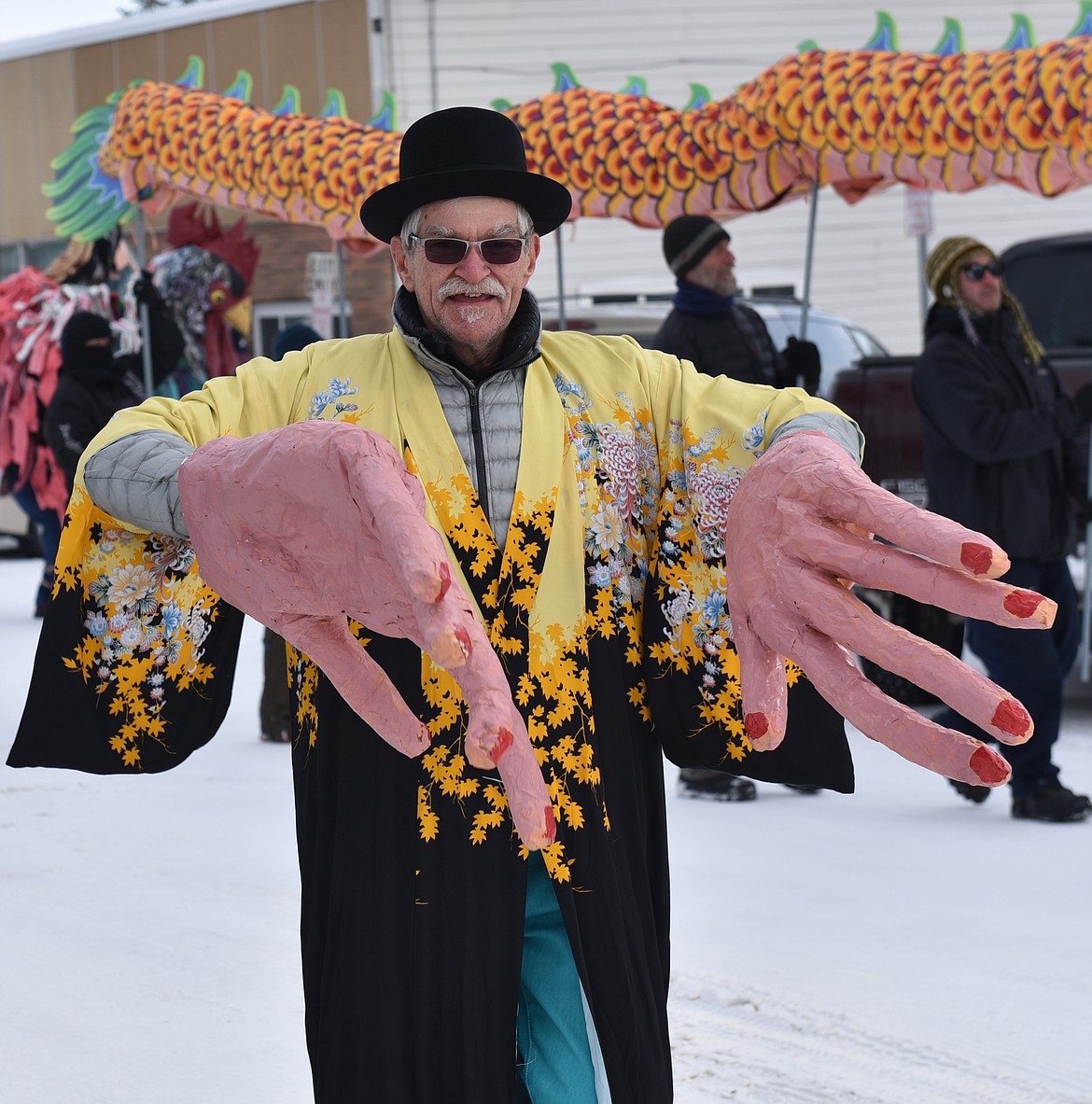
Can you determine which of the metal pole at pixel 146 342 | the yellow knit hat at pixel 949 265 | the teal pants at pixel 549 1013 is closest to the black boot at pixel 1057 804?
the yellow knit hat at pixel 949 265

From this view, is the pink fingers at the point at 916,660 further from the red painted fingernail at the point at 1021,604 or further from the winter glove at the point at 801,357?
the winter glove at the point at 801,357

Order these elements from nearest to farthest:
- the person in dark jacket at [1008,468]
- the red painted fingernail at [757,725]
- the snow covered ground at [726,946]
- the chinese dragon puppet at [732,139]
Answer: the red painted fingernail at [757,725], the snow covered ground at [726,946], the person in dark jacket at [1008,468], the chinese dragon puppet at [732,139]

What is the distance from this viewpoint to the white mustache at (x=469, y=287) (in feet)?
7.65

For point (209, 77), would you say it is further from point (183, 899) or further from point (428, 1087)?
point (428, 1087)

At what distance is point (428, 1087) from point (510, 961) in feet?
0.68

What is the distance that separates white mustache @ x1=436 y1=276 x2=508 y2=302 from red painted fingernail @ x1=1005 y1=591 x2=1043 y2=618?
914 mm

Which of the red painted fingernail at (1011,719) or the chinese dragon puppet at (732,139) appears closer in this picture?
the red painted fingernail at (1011,719)

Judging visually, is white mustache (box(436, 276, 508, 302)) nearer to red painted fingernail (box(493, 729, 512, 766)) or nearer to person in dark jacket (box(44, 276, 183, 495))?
red painted fingernail (box(493, 729, 512, 766))

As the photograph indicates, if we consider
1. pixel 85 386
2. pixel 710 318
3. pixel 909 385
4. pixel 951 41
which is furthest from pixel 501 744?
pixel 85 386

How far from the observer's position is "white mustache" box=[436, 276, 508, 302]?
233cm

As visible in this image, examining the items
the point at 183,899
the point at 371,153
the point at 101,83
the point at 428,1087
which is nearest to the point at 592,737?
the point at 428,1087

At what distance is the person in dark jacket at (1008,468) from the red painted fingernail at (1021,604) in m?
3.87

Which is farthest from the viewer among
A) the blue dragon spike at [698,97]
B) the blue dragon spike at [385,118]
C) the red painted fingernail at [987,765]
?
the blue dragon spike at [385,118]

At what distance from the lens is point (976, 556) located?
5.88ft
